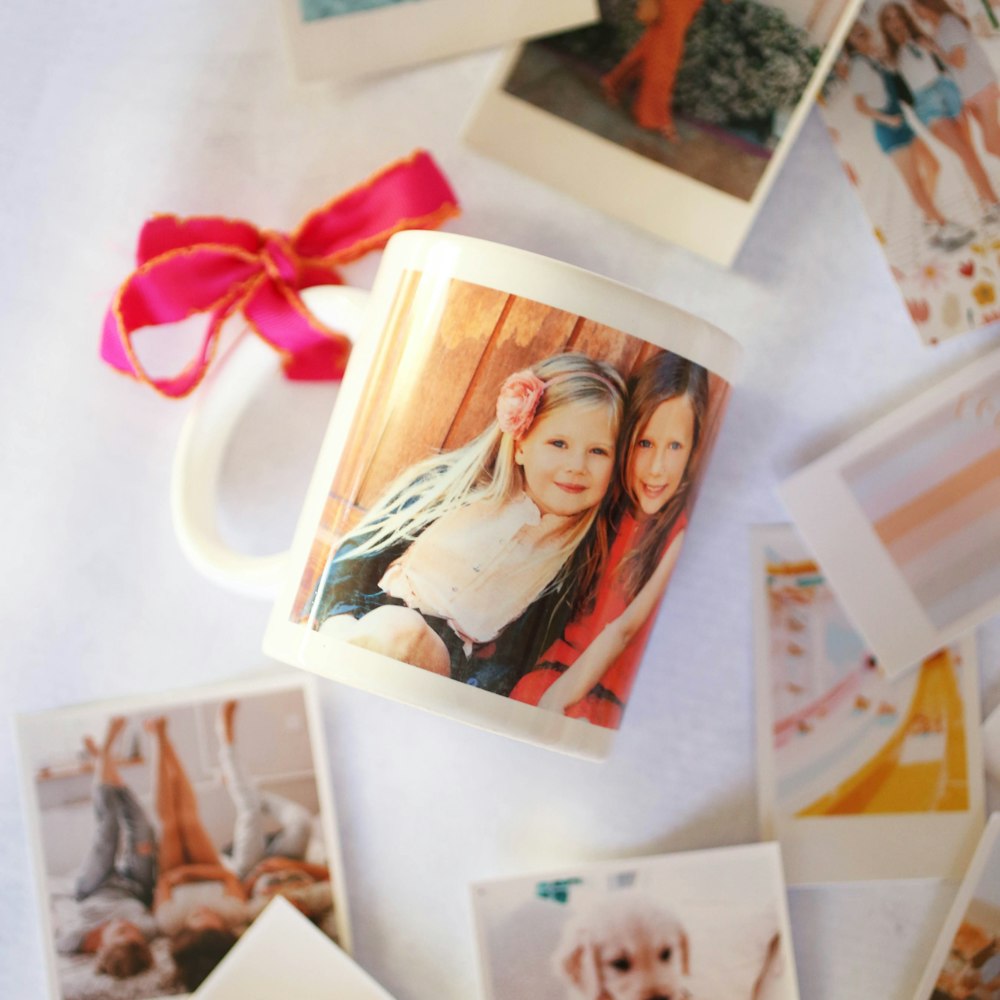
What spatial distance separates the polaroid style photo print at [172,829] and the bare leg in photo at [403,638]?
18 centimetres

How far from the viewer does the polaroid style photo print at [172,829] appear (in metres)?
0.55

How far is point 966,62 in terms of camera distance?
1.82 ft

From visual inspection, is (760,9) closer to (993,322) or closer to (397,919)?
(993,322)

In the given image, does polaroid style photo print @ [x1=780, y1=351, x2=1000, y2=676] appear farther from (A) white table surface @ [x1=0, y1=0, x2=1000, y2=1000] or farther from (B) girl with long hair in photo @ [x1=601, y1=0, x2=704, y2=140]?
(B) girl with long hair in photo @ [x1=601, y1=0, x2=704, y2=140]

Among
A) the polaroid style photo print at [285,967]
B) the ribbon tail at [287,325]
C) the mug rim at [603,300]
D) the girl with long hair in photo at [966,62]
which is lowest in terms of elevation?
the polaroid style photo print at [285,967]

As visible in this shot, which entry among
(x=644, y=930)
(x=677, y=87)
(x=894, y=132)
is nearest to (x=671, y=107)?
(x=677, y=87)

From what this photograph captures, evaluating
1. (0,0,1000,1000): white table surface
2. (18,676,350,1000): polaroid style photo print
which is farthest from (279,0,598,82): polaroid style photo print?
(18,676,350,1000): polaroid style photo print

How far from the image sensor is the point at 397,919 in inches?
22.1

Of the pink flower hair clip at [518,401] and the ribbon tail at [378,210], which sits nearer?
the pink flower hair clip at [518,401]

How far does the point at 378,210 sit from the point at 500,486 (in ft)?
0.76

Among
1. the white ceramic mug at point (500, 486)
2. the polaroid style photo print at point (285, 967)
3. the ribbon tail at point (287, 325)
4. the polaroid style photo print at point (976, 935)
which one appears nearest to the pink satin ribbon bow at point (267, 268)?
the ribbon tail at point (287, 325)

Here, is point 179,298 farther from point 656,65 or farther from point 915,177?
point 915,177

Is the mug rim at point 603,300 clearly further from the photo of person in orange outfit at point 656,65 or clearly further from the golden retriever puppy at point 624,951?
the golden retriever puppy at point 624,951

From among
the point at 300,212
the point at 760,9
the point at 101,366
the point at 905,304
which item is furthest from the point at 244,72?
the point at 905,304
